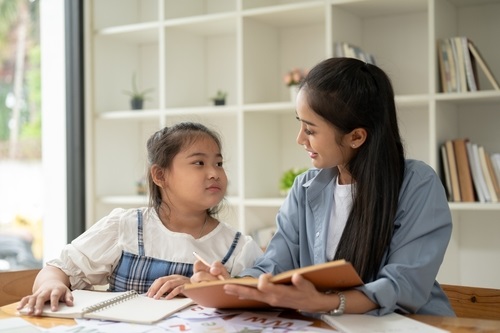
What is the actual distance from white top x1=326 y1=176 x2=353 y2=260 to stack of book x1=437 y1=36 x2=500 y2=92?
1.30 m

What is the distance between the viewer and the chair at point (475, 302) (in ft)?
5.66

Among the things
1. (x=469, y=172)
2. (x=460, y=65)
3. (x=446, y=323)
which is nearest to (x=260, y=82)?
(x=460, y=65)

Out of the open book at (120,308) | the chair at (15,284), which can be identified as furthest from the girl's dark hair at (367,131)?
the chair at (15,284)

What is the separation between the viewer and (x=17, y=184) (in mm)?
4535

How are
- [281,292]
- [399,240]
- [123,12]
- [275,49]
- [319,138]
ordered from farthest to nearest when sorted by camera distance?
[123,12], [275,49], [319,138], [399,240], [281,292]

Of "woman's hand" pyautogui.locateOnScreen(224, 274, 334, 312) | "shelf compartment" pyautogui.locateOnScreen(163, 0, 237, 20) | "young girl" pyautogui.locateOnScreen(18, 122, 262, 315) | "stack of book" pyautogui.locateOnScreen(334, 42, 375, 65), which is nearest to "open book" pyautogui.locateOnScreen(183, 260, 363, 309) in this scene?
"woman's hand" pyautogui.locateOnScreen(224, 274, 334, 312)

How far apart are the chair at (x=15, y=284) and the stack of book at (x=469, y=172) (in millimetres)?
1700

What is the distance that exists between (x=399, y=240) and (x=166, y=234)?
60 cm

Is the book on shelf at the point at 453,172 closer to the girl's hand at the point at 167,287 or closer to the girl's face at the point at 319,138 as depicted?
the girl's face at the point at 319,138

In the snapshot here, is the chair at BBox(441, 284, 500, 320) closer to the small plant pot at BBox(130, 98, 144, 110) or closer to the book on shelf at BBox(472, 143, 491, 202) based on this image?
the book on shelf at BBox(472, 143, 491, 202)

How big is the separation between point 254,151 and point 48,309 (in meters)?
1.97

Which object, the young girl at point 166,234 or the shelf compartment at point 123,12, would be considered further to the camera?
the shelf compartment at point 123,12

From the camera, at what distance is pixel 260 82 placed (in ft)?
11.3

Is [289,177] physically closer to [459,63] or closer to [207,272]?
[459,63]
